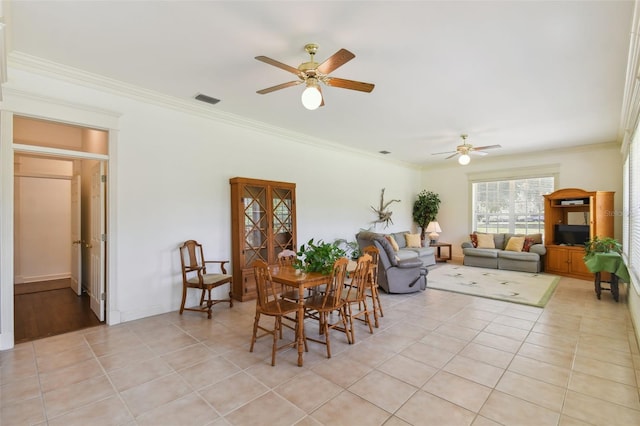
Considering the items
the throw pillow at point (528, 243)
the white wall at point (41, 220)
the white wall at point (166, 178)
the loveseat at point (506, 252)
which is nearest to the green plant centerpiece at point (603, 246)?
the loveseat at point (506, 252)

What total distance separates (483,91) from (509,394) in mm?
3313

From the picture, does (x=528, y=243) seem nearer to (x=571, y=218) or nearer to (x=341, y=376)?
(x=571, y=218)

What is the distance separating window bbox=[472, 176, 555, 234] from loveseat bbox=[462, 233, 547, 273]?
387mm

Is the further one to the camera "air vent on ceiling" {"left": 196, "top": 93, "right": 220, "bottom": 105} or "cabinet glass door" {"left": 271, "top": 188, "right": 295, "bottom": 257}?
"cabinet glass door" {"left": 271, "top": 188, "right": 295, "bottom": 257}

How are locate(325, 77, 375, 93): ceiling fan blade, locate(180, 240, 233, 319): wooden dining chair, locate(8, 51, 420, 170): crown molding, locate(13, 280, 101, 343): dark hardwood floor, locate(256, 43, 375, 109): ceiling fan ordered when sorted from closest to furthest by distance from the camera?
locate(256, 43, 375, 109): ceiling fan
locate(325, 77, 375, 93): ceiling fan blade
locate(8, 51, 420, 170): crown molding
locate(13, 280, 101, 343): dark hardwood floor
locate(180, 240, 233, 319): wooden dining chair

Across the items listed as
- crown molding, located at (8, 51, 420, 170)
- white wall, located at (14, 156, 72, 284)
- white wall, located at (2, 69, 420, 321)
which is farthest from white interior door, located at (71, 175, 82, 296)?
crown molding, located at (8, 51, 420, 170)

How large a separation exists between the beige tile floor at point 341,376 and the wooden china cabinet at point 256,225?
3.20ft

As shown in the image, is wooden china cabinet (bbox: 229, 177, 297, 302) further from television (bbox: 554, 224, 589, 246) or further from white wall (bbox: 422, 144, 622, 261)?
television (bbox: 554, 224, 589, 246)

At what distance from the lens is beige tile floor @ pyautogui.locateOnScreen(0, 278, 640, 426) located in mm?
1996

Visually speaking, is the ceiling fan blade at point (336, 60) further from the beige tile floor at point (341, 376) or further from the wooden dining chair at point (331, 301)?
the beige tile floor at point (341, 376)

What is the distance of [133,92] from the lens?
3.67 metres

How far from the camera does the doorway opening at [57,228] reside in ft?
12.0

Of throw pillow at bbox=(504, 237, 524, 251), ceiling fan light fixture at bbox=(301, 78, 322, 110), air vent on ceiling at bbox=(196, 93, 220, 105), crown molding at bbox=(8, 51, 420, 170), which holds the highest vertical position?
air vent on ceiling at bbox=(196, 93, 220, 105)

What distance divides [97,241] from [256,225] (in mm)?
2082
